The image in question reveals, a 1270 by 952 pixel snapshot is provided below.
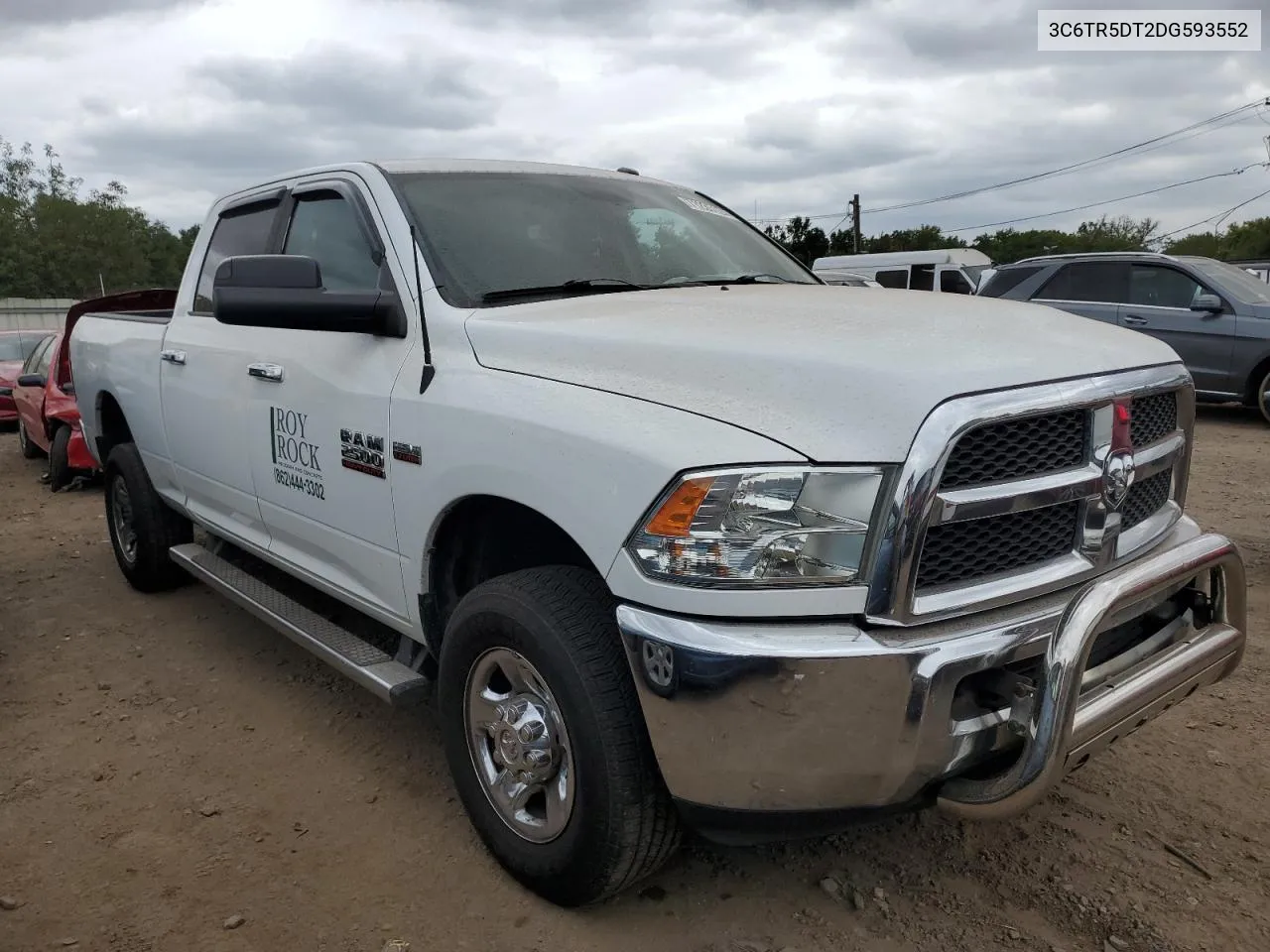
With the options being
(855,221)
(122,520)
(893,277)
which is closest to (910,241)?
(855,221)

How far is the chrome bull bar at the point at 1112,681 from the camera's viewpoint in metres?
1.93

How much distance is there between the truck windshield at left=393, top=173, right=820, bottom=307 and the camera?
9.70ft

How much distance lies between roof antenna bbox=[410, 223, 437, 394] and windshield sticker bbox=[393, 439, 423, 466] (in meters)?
0.16

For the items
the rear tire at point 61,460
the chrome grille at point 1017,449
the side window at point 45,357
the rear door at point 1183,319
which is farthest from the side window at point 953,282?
the chrome grille at point 1017,449

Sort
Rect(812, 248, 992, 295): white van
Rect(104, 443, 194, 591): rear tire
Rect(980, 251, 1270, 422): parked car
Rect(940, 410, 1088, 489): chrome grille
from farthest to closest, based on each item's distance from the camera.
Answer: Rect(812, 248, 992, 295): white van → Rect(980, 251, 1270, 422): parked car → Rect(104, 443, 194, 591): rear tire → Rect(940, 410, 1088, 489): chrome grille

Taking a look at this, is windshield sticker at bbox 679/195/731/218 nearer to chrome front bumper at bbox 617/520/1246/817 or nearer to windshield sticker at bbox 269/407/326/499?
windshield sticker at bbox 269/407/326/499

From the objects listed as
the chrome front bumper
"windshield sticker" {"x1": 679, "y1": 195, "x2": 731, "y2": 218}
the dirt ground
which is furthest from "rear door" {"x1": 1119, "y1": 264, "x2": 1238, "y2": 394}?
the chrome front bumper

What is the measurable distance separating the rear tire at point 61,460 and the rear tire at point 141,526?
13.1ft

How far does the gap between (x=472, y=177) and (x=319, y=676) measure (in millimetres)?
2197

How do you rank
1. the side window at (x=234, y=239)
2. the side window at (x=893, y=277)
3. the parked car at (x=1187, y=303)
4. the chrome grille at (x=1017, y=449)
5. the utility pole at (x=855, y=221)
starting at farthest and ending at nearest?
the utility pole at (x=855, y=221), the side window at (x=893, y=277), the parked car at (x=1187, y=303), the side window at (x=234, y=239), the chrome grille at (x=1017, y=449)

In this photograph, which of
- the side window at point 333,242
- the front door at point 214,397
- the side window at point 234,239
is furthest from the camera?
the side window at point 234,239

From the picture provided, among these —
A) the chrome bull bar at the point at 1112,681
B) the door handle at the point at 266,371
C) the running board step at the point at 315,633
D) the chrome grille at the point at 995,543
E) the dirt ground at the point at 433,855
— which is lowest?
the dirt ground at the point at 433,855

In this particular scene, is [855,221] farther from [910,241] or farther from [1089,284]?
[1089,284]

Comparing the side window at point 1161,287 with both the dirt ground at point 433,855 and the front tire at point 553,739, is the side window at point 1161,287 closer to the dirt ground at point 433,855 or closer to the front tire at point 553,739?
the dirt ground at point 433,855
